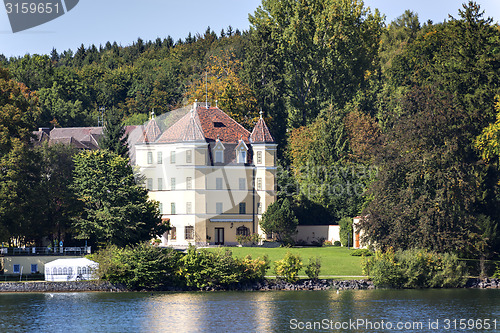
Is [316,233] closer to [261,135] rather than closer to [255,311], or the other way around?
[261,135]

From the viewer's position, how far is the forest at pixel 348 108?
7512cm

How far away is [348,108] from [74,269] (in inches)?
2032

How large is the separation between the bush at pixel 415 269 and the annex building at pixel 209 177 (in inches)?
1092

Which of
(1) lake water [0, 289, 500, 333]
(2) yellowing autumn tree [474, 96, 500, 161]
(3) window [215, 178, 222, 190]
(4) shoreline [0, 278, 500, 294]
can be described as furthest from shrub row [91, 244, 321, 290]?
(3) window [215, 178, 222, 190]

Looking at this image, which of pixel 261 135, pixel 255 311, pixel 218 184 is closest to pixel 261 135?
pixel 261 135

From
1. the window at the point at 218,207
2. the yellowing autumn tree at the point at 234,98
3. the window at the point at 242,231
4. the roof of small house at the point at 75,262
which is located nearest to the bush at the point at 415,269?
the roof of small house at the point at 75,262

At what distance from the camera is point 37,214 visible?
248 feet

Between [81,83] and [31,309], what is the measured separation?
92.1 metres

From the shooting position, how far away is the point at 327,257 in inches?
3226

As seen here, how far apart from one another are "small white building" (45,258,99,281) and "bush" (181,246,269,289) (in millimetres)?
7164

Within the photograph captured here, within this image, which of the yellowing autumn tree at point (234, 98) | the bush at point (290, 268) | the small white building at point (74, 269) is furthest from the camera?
the yellowing autumn tree at point (234, 98)

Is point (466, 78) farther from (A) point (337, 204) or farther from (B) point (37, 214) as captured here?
(B) point (37, 214)

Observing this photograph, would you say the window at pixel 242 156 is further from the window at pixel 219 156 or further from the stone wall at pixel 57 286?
the stone wall at pixel 57 286

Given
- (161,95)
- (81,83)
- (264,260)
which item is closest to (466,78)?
(264,260)
